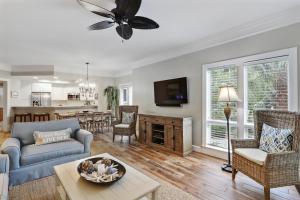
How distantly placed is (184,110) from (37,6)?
352cm

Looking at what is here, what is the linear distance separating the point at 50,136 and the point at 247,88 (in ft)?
12.2

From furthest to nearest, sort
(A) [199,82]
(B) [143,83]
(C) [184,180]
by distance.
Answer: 1. (B) [143,83]
2. (A) [199,82]
3. (C) [184,180]

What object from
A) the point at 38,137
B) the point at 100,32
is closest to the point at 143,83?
the point at 100,32

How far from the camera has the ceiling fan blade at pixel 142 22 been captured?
2.12 meters

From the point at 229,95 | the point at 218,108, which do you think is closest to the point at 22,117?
the point at 218,108

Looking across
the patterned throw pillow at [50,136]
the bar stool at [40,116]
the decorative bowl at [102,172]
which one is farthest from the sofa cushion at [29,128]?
the bar stool at [40,116]

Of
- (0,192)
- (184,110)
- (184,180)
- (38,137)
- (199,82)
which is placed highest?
(199,82)

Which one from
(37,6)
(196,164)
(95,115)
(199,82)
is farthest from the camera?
(95,115)

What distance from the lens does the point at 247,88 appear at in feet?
10.3

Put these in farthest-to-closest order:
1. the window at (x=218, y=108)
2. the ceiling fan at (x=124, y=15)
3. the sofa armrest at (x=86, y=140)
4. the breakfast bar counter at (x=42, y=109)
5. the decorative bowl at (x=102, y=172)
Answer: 1. the breakfast bar counter at (x=42, y=109)
2. the window at (x=218, y=108)
3. the sofa armrest at (x=86, y=140)
4. the ceiling fan at (x=124, y=15)
5. the decorative bowl at (x=102, y=172)

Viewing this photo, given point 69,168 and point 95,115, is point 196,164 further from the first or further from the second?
point 95,115

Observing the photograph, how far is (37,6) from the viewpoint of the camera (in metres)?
2.33

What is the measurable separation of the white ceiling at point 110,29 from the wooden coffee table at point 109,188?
2.22 meters

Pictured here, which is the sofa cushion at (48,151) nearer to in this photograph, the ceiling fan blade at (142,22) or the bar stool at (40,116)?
the ceiling fan blade at (142,22)
